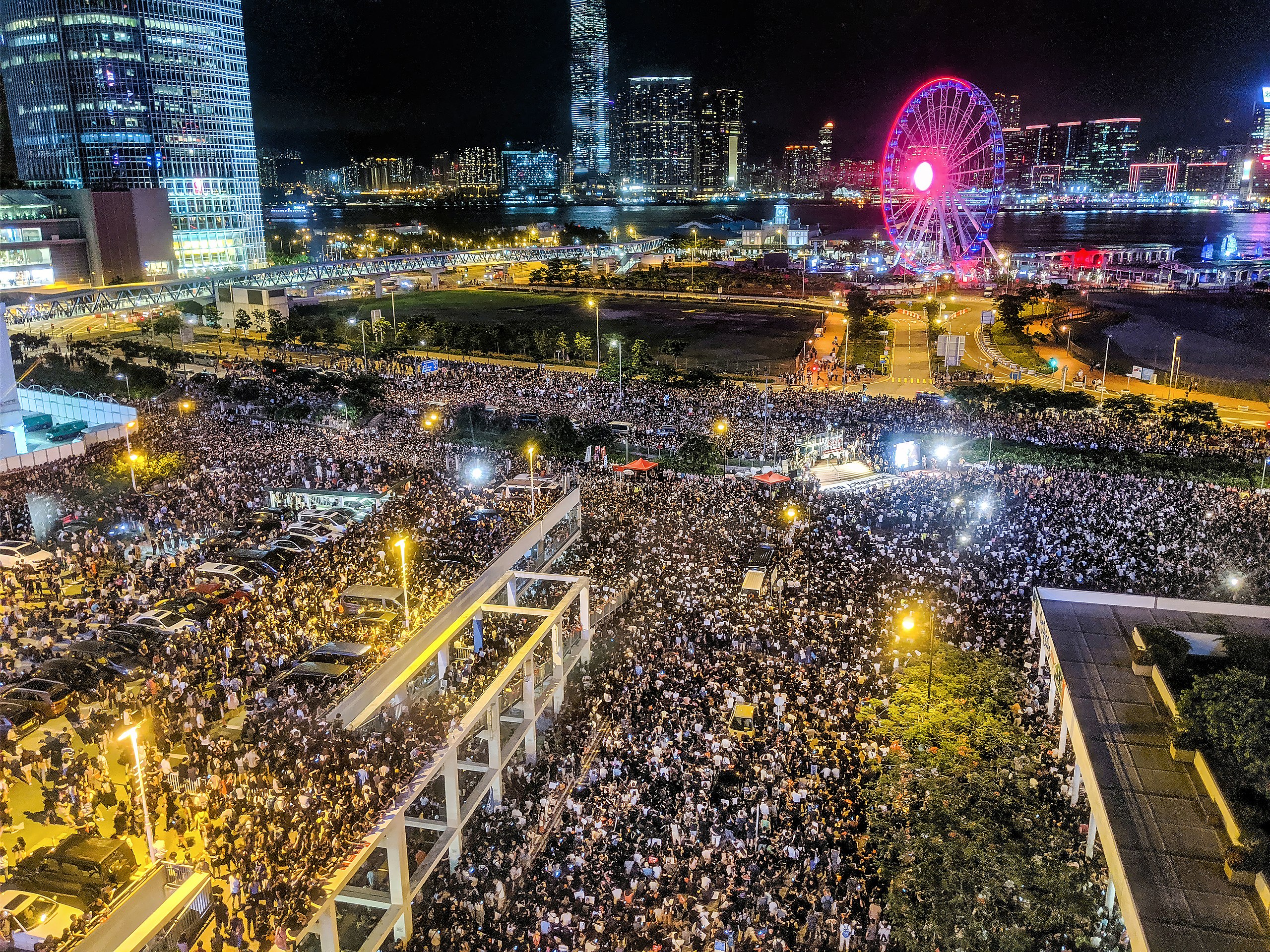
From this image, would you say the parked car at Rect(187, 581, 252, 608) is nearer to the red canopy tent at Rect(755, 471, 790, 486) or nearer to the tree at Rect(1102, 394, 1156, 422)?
the red canopy tent at Rect(755, 471, 790, 486)

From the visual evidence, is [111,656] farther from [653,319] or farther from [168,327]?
[653,319]

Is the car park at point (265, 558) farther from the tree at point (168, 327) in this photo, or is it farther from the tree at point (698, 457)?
the tree at point (168, 327)

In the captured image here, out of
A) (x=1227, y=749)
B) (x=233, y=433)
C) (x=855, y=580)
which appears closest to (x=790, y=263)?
(x=233, y=433)

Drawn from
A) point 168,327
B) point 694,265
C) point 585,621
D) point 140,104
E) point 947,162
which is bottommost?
point 585,621

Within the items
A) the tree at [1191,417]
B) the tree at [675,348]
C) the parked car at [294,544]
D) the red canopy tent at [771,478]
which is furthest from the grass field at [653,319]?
the parked car at [294,544]

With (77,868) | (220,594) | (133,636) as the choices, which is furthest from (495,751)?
(220,594)

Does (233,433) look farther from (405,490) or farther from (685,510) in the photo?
(685,510)
